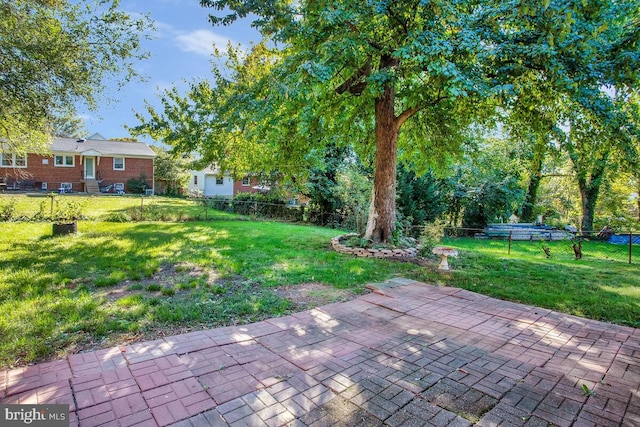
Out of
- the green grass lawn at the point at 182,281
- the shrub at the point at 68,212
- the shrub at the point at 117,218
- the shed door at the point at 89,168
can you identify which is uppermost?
the shed door at the point at 89,168

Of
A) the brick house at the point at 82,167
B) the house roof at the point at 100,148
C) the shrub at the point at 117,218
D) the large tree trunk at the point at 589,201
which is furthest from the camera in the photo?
the house roof at the point at 100,148

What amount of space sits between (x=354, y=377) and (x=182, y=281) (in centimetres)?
365

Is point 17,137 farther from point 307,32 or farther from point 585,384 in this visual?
point 585,384

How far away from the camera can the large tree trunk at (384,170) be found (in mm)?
8719

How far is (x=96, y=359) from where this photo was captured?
3004mm

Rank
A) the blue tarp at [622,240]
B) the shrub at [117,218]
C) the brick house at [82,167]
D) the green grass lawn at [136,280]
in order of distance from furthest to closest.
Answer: the brick house at [82,167]
the blue tarp at [622,240]
the shrub at [117,218]
the green grass lawn at [136,280]

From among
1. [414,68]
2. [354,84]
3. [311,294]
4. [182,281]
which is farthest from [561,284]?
[182,281]

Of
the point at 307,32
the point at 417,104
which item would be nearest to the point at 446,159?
the point at 417,104

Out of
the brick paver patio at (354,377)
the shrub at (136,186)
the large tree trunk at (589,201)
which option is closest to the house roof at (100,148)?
the shrub at (136,186)

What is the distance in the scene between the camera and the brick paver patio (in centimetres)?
237

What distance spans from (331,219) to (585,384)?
13.7 meters

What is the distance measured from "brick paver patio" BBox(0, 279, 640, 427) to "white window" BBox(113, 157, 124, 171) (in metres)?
30.3

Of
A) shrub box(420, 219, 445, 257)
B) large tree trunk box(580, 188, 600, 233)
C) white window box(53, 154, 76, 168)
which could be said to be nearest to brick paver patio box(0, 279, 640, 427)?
shrub box(420, 219, 445, 257)

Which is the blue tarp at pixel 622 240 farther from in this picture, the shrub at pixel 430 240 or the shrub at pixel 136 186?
the shrub at pixel 136 186
